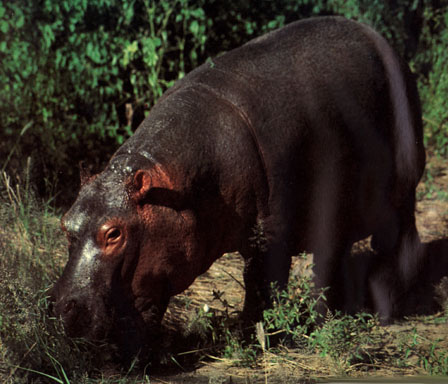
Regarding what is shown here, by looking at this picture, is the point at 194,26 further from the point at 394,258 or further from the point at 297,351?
the point at 297,351

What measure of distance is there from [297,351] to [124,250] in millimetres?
1128

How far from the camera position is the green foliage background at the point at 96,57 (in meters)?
5.68

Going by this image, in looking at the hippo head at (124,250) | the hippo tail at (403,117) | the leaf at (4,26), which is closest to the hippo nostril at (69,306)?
the hippo head at (124,250)

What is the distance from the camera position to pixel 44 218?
4773 mm

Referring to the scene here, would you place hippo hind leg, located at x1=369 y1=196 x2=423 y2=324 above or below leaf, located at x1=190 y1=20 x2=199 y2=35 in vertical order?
below

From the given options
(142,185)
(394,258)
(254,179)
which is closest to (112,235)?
(142,185)

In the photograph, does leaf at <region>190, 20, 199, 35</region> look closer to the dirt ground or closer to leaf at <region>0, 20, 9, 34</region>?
leaf at <region>0, 20, 9, 34</region>

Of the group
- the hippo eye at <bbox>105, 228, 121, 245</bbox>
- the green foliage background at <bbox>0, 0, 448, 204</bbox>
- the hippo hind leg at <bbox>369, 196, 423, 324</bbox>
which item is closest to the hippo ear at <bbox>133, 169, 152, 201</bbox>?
the hippo eye at <bbox>105, 228, 121, 245</bbox>

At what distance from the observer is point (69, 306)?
2.93m

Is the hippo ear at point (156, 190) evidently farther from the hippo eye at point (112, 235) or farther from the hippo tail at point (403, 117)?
the hippo tail at point (403, 117)

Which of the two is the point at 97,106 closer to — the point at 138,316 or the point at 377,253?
the point at 377,253

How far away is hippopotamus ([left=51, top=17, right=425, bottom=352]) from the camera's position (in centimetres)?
303

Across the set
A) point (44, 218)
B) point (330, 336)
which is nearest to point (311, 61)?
point (330, 336)

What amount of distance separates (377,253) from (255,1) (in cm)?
260
